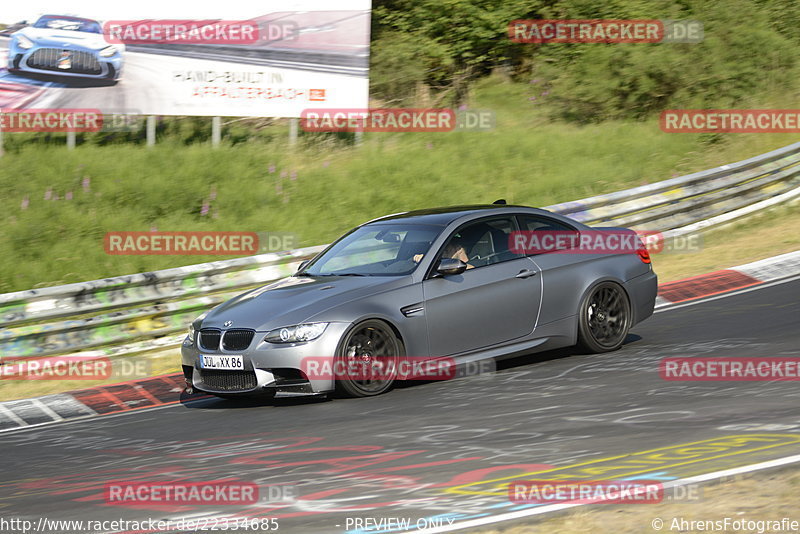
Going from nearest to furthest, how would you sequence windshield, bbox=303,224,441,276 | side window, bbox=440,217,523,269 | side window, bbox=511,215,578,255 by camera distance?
windshield, bbox=303,224,441,276 → side window, bbox=440,217,523,269 → side window, bbox=511,215,578,255

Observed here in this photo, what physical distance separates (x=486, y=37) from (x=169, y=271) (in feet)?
53.7

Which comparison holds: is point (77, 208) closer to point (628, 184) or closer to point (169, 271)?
point (169, 271)

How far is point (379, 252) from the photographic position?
959 centimetres

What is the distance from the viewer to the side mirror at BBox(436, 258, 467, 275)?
9.05 metres

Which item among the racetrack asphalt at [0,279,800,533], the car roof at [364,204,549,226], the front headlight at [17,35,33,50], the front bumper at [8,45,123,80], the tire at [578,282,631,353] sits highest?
the front headlight at [17,35,33,50]

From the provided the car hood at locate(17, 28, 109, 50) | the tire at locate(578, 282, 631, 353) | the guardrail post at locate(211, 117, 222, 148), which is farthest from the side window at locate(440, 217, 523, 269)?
the car hood at locate(17, 28, 109, 50)

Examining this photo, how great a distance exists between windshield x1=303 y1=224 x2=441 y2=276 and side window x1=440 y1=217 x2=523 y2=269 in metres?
0.21

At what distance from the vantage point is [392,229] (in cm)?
983

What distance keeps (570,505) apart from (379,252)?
4.60 meters

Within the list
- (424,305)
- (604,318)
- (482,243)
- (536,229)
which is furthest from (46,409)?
(604,318)

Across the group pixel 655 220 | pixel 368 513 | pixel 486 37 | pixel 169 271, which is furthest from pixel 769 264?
pixel 486 37

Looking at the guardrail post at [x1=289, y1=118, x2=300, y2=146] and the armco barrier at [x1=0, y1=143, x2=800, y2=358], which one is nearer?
the armco barrier at [x1=0, y1=143, x2=800, y2=358]

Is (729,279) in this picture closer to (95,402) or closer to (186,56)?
(95,402)

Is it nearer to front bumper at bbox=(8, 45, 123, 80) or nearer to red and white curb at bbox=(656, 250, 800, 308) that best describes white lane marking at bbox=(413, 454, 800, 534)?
red and white curb at bbox=(656, 250, 800, 308)
